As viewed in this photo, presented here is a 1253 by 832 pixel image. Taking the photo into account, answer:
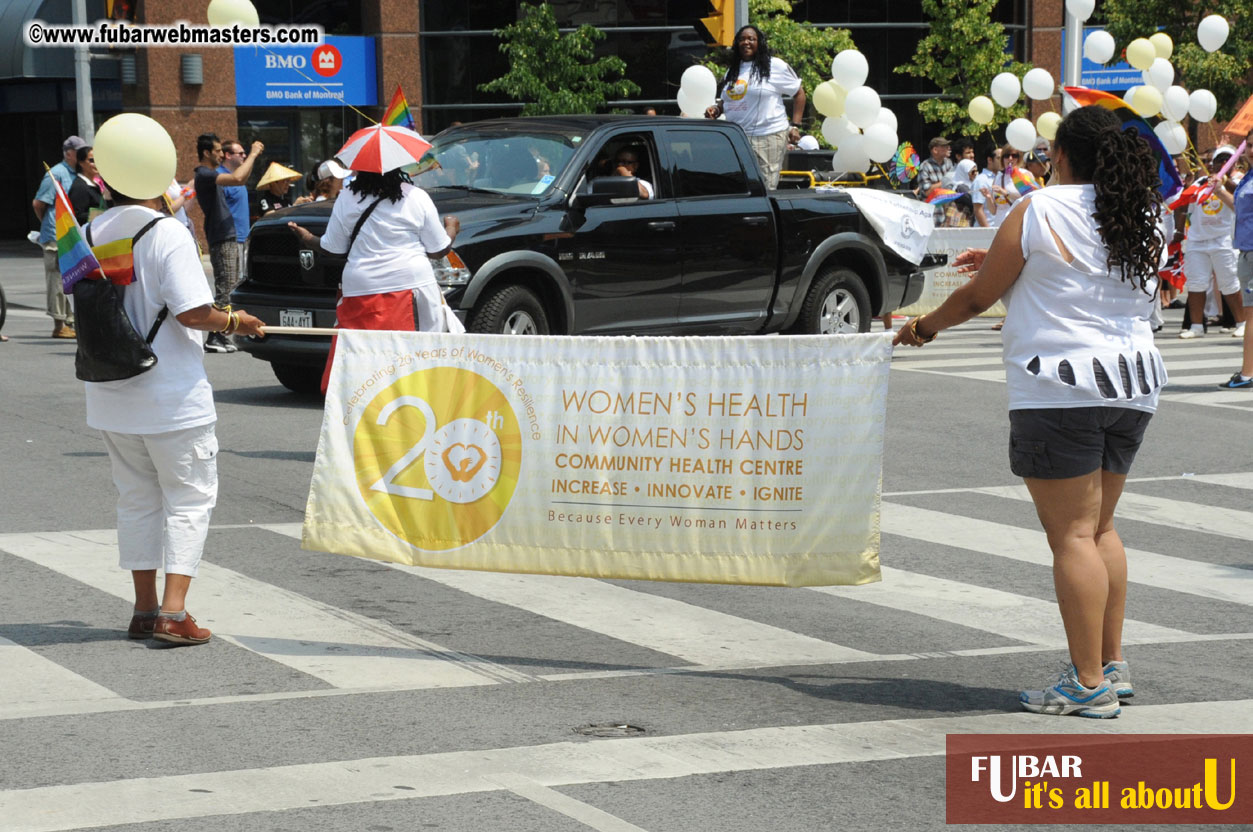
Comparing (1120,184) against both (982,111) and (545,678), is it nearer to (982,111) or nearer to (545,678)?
(545,678)

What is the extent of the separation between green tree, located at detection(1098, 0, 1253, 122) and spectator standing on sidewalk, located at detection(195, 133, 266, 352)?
22.7 metres

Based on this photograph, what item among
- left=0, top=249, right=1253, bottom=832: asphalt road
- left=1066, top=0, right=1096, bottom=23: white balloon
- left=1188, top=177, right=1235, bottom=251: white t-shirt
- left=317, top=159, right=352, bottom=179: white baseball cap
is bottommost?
left=0, top=249, right=1253, bottom=832: asphalt road

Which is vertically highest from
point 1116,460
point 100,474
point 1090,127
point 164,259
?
point 1090,127

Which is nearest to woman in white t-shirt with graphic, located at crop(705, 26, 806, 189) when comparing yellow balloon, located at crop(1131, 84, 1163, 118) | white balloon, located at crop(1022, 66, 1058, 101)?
yellow balloon, located at crop(1131, 84, 1163, 118)

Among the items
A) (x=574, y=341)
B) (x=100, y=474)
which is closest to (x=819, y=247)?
(x=100, y=474)

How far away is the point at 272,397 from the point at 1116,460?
8790 mm

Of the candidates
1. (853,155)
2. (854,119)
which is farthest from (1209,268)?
(854,119)

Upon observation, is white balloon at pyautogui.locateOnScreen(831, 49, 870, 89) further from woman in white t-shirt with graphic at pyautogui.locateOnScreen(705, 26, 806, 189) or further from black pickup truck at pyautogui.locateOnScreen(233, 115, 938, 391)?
black pickup truck at pyautogui.locateOnScreen(233, 115, 938, 391)

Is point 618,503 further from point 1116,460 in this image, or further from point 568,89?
point 568,89

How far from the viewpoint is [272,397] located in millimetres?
13086

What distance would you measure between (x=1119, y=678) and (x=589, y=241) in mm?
7470

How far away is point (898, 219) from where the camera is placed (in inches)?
607

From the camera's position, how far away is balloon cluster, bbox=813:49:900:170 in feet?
63.3

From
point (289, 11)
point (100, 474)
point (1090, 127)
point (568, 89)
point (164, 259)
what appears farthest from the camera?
point (289, 11)
